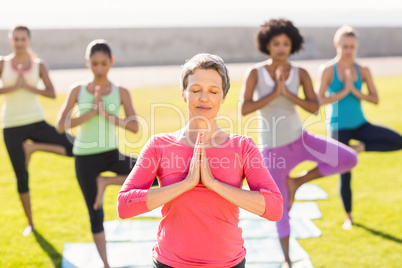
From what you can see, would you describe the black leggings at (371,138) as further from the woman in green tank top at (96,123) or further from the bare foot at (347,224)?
the woman in green tank top at (96,123)

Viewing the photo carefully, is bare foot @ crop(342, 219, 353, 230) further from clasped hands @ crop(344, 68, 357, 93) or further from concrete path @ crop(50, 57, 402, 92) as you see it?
concrete path @ crop(50, 57, 402, 92)

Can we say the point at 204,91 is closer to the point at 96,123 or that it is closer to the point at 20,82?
the point at 96,123

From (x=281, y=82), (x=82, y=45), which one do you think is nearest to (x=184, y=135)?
(x=281, y=82)

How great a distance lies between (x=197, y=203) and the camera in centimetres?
215

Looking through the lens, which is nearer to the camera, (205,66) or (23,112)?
(205,66)

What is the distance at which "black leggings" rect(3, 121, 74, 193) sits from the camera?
4.96 meters

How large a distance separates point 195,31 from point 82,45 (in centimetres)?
537

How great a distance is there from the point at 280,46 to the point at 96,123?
177 centimetres

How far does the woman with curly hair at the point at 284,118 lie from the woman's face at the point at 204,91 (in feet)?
6.55

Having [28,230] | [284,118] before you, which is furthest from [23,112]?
[284,118]

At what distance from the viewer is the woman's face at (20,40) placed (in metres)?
4.96

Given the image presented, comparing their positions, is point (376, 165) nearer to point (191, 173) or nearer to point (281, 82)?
point (281, 82)

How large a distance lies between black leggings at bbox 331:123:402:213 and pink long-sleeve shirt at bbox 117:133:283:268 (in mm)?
3075

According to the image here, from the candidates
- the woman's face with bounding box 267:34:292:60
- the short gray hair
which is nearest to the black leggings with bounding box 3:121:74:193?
the woman's face with bounding box 267:34:292:60
